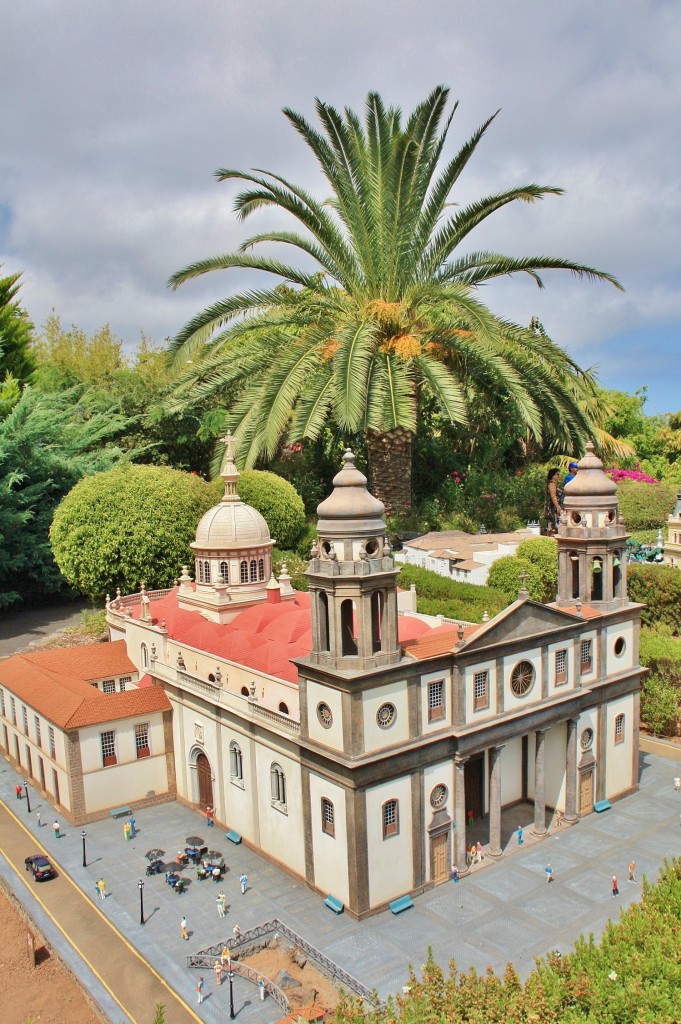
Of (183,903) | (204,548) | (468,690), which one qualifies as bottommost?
(183,903)

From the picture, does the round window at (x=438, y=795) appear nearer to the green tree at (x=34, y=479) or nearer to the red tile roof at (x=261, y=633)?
the red tile roof at (x=261, y=633)

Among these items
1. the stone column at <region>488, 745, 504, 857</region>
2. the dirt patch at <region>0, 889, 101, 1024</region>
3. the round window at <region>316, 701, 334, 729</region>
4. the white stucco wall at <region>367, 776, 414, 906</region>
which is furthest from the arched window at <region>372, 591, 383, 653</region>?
the dirt patch at <region>0, 889, 101, 1024</region>

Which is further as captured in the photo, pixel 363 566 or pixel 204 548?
pixel 204 548

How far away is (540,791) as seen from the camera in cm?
2661

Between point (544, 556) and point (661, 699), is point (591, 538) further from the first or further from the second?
point (661, 699)

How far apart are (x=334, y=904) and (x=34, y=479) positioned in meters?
34.6

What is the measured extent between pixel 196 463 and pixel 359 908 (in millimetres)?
41671

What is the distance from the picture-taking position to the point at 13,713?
111ft

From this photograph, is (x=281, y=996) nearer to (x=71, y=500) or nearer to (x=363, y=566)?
(x=363, y=566)

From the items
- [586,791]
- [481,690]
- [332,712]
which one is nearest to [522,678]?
[481,690]

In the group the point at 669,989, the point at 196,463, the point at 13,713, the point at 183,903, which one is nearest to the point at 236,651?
the point at 183,903

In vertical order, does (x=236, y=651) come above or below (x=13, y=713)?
above

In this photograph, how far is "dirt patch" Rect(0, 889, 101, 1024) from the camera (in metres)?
19.3

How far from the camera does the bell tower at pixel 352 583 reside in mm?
22031
